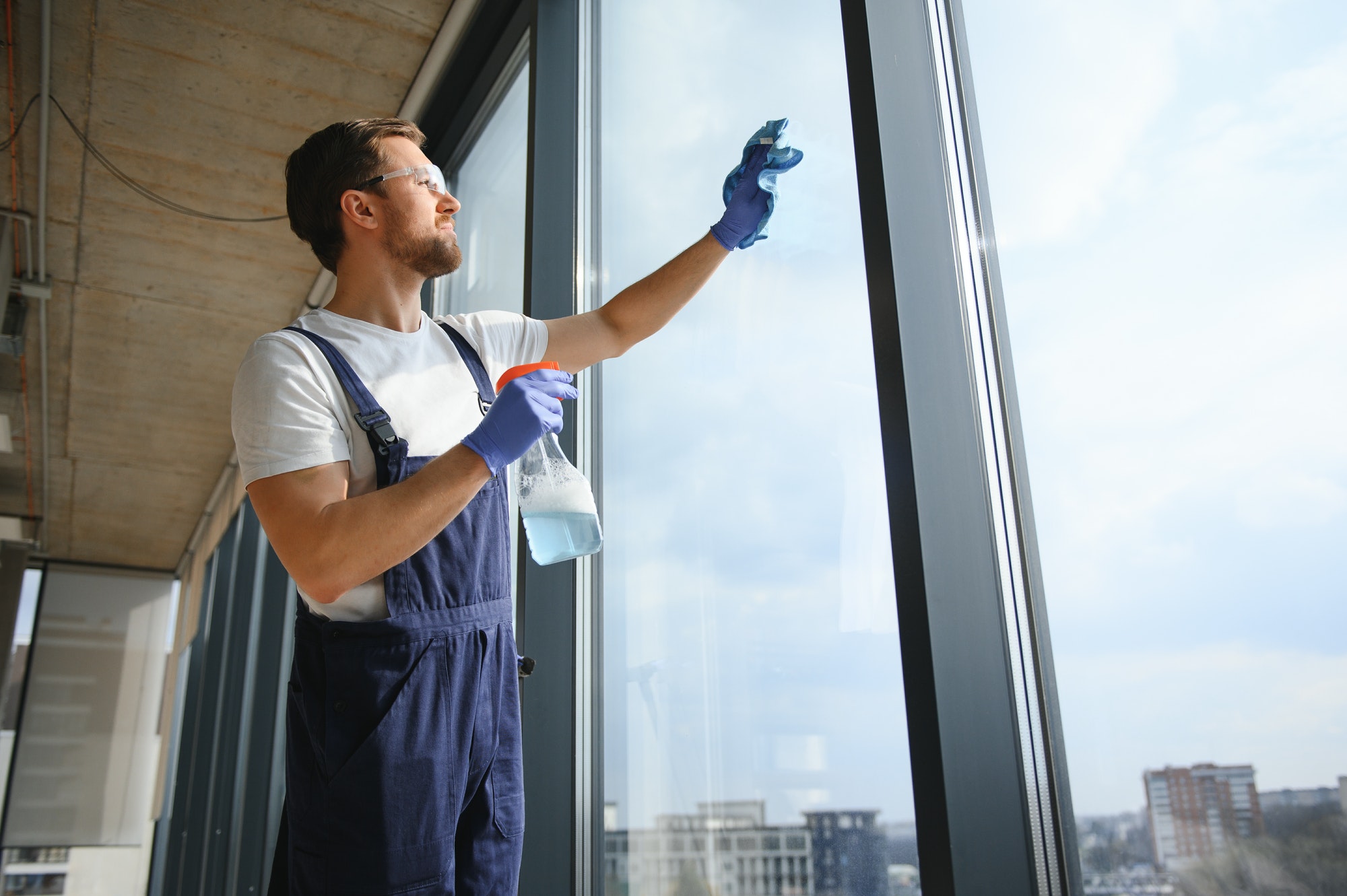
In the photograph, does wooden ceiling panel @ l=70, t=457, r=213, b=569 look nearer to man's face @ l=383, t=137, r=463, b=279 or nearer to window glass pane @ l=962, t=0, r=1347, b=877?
man's face @ l=383, t=137, r=463, b=279

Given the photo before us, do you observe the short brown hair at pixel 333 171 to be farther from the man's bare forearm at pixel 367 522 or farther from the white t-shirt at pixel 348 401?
the man's bare forearm at pixel 367 522

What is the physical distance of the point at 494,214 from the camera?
2.83 metres

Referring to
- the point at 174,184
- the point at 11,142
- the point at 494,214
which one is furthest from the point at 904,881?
the point at 11,142

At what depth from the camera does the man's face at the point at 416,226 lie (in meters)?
1.43

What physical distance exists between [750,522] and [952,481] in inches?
17.6

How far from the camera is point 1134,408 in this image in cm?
97

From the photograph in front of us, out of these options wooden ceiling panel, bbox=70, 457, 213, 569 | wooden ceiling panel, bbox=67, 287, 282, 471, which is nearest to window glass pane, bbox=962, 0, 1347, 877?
wooden ceiling panel, bbox=67, 287, 282, 471

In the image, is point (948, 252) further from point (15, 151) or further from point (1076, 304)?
point (15, 151)

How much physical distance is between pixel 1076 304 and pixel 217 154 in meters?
3.59

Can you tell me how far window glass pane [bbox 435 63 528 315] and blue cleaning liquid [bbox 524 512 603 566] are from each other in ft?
3.80

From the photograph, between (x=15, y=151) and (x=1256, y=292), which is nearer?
(x=1256, y=292)

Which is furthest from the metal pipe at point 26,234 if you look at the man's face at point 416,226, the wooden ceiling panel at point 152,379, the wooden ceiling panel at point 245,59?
the man's face at point 416,226

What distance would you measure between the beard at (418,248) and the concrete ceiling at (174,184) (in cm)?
196

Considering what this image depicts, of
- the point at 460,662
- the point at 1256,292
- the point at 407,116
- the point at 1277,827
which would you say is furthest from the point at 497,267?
the point at 1277,827
